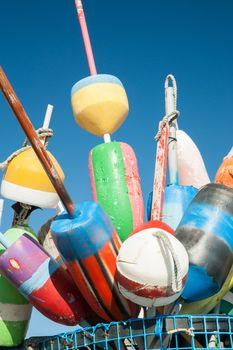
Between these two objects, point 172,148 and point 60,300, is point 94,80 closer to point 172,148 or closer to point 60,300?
point 172,148

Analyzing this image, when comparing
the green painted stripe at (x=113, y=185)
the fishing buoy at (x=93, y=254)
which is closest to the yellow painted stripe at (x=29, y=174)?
the green painted stripe at (x=113, y=185)

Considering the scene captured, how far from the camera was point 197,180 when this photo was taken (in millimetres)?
2330

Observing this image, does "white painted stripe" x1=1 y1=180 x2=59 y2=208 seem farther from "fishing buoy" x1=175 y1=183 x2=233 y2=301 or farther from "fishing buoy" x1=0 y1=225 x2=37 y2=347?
"fishing buoy" x1=175 y1=183 x2=233 y2=301

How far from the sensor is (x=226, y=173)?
6.91 ft

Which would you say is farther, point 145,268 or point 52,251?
point 52,251

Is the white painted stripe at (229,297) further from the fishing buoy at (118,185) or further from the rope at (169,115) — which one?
the rope at (169,115)

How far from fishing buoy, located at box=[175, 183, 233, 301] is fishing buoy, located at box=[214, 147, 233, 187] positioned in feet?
1.04

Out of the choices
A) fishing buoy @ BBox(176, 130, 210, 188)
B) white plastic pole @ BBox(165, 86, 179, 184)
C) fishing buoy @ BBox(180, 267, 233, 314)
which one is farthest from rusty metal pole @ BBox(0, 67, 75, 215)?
fishing buoy @ BBox(176, 130, 210, 188)

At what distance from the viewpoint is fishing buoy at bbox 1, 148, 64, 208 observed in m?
2.17

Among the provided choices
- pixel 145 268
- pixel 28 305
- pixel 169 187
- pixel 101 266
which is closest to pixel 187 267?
pixel 145 268

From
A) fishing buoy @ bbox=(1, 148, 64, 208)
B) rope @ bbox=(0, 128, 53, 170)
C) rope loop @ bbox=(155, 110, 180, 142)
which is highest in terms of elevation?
rope loop @ bbox=(155, 110, 180, 142)

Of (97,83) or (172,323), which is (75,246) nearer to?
(172,323)

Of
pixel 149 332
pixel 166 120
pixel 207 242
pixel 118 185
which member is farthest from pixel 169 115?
pixel 149 332

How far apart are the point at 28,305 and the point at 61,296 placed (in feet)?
1.00
